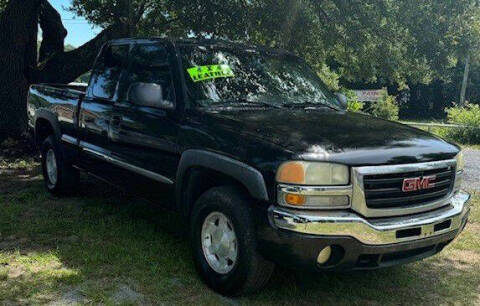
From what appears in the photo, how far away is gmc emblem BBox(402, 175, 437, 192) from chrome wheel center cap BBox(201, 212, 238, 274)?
119 cm

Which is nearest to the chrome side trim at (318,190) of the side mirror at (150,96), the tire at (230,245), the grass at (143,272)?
the tire at (230,245)

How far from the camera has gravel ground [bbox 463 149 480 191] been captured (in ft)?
26.9

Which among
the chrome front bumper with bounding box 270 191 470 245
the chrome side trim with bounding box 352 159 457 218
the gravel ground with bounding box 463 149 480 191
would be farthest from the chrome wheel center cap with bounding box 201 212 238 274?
the gravel ground with bounding box 463 149 480 191

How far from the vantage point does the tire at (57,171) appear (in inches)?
243

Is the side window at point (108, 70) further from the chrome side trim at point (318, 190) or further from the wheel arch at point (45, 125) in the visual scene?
the chrome side trim at point (318, 190)

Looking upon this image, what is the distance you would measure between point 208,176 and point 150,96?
2.68 ft

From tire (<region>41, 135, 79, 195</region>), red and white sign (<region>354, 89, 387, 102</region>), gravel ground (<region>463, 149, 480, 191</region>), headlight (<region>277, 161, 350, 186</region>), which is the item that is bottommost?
gravel ground (<region>463, 149, 480, 191</region>)

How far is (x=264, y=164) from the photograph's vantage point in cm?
327

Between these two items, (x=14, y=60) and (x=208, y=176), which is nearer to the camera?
(x=208, y=176)

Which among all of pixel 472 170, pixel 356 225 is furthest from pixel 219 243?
pixel 472 170

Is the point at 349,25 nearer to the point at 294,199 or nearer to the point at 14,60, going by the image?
the point at 14,60

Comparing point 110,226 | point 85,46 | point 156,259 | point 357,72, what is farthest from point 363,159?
point 357,72

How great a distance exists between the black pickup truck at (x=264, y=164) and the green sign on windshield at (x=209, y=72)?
0.05 ft

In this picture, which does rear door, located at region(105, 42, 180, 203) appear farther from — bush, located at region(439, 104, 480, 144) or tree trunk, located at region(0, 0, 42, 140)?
A: bush, located at region(439, 104, 480, 144)
